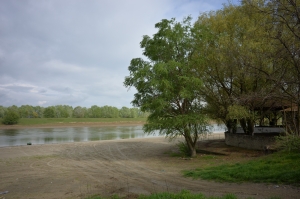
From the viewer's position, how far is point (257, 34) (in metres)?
14.5

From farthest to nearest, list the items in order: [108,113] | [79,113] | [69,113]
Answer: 1. [69,113]
2. [79,113]
3. [108,113]

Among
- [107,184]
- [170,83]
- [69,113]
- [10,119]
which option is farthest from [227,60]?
[69,113]

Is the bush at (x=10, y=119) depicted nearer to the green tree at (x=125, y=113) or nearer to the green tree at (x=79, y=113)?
the green tree at (x=79, y=113)

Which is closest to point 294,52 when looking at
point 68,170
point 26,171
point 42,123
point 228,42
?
point 228,42

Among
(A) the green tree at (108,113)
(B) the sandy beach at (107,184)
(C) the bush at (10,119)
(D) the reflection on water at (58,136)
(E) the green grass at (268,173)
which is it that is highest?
(A) the green tree at (108,113)

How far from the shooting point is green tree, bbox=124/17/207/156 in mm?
16938

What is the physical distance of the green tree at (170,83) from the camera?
1694cm

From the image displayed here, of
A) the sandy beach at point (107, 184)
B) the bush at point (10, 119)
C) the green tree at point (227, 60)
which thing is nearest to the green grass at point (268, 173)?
the sandy beach at point (107, 184)

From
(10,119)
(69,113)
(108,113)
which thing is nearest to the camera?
(10,119)

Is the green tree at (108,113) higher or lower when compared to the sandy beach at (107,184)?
higher

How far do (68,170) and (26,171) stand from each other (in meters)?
2.42

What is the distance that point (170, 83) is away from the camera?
17.2m

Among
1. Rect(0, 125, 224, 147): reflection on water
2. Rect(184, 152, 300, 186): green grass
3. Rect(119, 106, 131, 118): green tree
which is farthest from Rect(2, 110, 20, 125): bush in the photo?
Rect(184, 152, 300, 186): green grass

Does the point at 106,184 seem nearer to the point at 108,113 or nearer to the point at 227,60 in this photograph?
the point at 227,60
